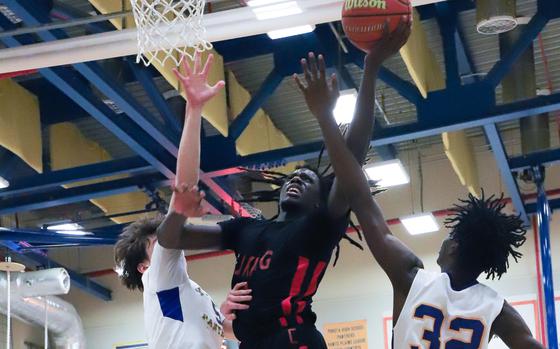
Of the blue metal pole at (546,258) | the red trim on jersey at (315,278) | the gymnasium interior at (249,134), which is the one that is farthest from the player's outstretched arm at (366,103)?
the blue metal pole at (546,258)

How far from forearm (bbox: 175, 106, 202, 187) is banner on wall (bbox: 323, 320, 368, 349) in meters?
9.51

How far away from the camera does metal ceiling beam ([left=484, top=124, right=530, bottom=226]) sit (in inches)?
401

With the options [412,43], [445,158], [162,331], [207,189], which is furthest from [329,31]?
[162,331]

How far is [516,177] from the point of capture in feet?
39.8

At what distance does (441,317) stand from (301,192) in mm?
757

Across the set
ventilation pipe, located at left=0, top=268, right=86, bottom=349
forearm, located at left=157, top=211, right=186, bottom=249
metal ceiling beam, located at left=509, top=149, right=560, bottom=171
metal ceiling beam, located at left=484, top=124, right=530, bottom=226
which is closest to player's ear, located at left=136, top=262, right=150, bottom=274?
forearm, located at left=157, top=211, right=186, bottom=249

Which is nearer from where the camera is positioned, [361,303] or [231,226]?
[231,226]

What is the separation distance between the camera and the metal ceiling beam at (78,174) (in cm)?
1063

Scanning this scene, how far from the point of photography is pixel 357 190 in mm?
3807

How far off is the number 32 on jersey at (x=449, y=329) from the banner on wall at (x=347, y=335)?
9.58m

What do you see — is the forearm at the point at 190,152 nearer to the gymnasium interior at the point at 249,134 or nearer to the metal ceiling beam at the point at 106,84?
the gymnasium interior at the point at 249,134

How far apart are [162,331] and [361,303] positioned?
910 cm

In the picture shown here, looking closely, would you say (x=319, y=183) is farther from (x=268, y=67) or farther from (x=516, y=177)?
(x=516, y=177)

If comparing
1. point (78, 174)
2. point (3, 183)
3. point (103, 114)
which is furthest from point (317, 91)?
point (3, 183)
